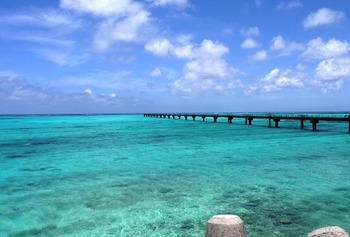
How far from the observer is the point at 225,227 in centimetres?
288

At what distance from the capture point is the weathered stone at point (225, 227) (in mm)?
2881

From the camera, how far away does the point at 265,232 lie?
5.67m

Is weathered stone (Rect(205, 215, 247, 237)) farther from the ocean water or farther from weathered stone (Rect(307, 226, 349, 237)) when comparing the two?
the ocean water

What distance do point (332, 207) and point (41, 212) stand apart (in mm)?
6601

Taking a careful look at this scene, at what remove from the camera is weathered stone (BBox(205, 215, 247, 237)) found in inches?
113

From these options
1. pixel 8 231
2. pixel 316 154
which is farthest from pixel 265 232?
pixel 316 154

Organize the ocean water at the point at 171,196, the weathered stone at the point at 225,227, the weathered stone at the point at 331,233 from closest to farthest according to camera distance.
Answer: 1. the weathered stone at the point at 331,233
2. the weathered stone at the point at 225,227
3. the ocean water at the point at 171,196

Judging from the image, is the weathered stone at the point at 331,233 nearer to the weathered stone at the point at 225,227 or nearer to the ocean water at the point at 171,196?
the weathered stone at the point at 225,227

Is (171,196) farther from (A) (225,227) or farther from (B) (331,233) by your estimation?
(B) (331,233)

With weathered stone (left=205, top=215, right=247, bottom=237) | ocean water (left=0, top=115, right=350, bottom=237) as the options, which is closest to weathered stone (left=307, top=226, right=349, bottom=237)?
weathered stone (left=205, top=215, right=247, bottom=237)

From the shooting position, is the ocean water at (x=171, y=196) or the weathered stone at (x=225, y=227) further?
the ocean water at (x=171, y=196)

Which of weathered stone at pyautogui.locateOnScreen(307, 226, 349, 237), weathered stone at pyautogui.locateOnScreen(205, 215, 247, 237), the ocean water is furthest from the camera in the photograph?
the ocean water

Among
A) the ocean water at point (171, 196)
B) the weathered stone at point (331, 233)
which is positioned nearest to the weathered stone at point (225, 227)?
the weathered stone at point (331, 233)

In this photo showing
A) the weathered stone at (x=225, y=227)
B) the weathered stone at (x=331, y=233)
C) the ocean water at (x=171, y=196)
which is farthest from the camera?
the ocean water at (x=171, y=196)
